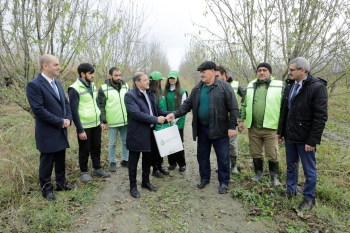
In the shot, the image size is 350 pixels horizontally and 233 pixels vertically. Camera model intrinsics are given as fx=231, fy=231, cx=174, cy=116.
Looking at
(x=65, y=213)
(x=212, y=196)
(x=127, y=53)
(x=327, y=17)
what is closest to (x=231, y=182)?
(x=212, y=196)

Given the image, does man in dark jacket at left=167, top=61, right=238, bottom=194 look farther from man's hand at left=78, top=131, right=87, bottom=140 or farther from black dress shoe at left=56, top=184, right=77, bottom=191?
black dress shoe at left=56, top=184, right=77, bottom=191

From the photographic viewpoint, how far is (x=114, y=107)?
437 centimetres

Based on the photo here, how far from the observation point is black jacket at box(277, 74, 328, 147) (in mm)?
2824

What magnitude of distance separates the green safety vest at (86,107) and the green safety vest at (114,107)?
391mm

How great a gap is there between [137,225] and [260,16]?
4.81 m

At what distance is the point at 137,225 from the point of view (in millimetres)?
2834

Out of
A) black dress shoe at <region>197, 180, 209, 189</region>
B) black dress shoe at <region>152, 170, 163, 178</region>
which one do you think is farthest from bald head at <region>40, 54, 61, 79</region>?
black dress shoe at <region>197, 180, 209, 189</region>

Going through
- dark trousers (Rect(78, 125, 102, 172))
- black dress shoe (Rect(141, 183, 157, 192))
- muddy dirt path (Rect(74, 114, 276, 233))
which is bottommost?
muddy dirt path (Rect(74, 114, 276, 233))

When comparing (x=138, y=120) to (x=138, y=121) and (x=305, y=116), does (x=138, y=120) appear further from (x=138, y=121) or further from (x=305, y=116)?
(x=305, y=116)

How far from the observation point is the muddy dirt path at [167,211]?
2.80 meters

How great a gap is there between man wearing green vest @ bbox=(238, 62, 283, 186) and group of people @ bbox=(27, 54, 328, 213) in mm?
15

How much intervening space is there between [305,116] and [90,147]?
349cm

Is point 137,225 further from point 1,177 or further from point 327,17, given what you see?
point 327,17

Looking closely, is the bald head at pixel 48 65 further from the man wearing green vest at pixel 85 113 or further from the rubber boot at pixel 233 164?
the rubber boot at pixel 233 164
